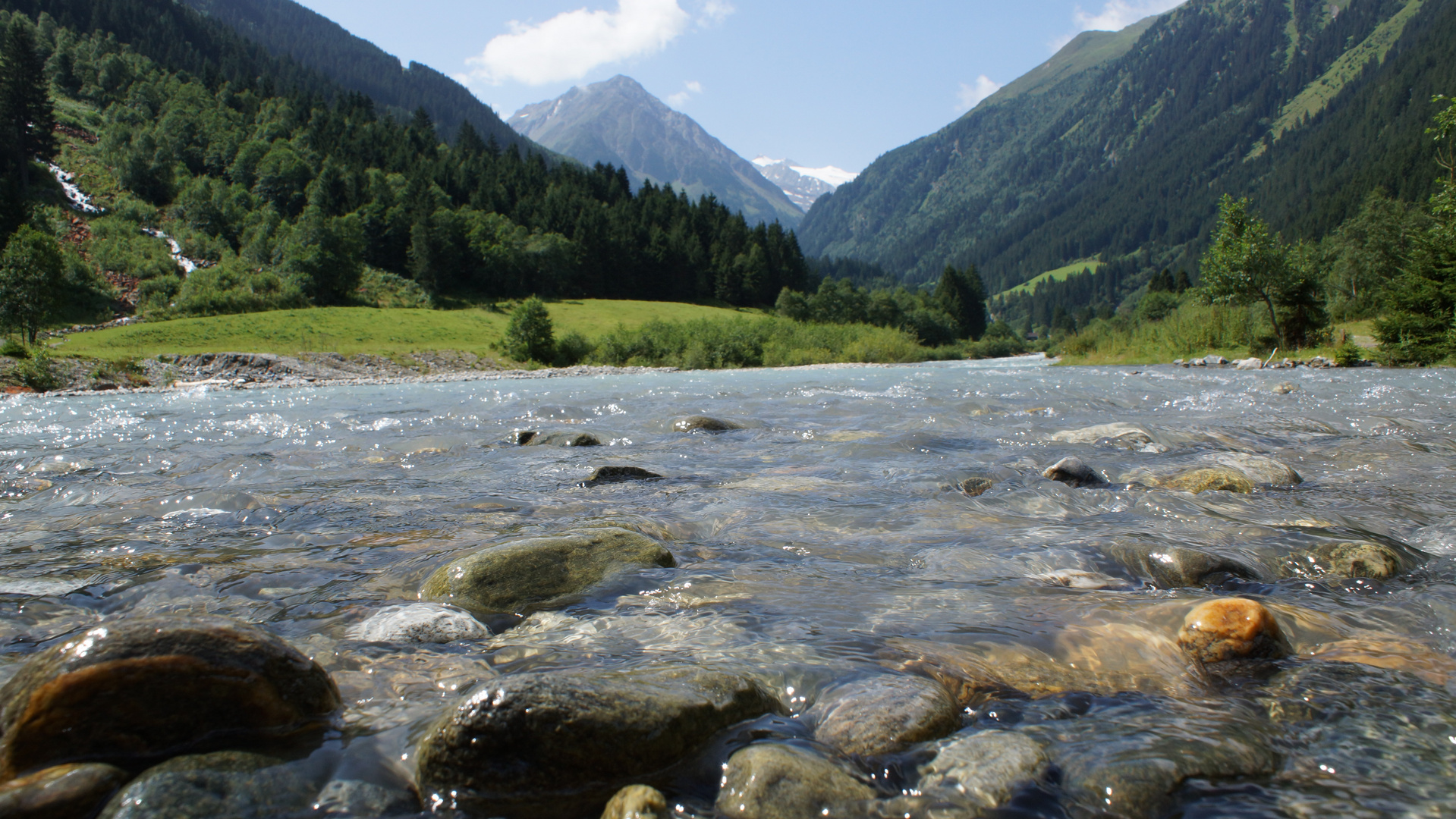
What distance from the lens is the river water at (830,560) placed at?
2.77 meters

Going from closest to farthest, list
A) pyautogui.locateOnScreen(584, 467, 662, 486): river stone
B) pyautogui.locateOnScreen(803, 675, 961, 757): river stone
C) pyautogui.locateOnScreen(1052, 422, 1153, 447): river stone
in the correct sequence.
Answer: pyautogui.locateOnScreen(803, 675, 961, 757): river stone, pyautogui.locateOnScreen(584, 467, 662, 486): river stone, pyautogui.locateOnScreen(1052, 422, 1153, 447): river stone

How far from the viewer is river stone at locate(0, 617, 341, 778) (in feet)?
7.59

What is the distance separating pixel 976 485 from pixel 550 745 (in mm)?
5897

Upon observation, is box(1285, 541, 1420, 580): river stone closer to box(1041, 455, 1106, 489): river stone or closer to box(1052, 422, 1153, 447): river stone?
box(1041, 455, 1106, 489): river stone

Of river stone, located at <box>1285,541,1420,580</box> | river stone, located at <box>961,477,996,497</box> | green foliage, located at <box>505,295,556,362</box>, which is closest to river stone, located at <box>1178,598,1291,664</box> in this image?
river stone, located at <box>1285,541,1420,580</box>

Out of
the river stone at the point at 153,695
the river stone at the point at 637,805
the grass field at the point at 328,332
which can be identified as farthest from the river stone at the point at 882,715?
the grass field at the point at 328,332

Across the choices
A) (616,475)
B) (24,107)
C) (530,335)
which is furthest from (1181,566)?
(24,107)

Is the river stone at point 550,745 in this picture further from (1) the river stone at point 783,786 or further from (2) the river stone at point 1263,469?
(2) the river stone at point 1263,469

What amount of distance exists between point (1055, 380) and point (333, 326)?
1992 inches

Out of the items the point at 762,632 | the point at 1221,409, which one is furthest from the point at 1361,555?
the point at 1221,409

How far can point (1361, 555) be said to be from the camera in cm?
452

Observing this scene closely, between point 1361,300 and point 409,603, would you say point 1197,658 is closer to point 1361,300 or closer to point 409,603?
point 409,603

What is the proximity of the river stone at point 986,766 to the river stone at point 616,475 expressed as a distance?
5.93 metres

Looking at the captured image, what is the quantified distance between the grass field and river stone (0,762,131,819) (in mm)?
42957
